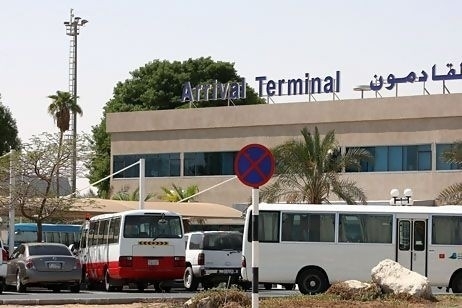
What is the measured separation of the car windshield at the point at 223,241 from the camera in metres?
36.9

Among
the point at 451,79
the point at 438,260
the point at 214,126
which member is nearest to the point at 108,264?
the point at 438,260

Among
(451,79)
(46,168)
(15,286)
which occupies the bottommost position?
(15,286)

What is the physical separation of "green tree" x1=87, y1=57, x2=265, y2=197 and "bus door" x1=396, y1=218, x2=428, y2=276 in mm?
56702

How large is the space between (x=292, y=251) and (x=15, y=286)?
28.7ft

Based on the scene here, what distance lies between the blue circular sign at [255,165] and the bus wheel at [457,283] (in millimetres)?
15045

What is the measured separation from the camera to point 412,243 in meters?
33.6

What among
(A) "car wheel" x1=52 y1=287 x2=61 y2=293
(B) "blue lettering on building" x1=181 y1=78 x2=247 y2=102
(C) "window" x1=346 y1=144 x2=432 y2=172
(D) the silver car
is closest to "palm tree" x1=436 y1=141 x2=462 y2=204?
(C) "window" x1=346 y1=144 x2=432 y2=172

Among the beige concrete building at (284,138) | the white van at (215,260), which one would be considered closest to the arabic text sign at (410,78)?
the beige concrete building at (284,138)

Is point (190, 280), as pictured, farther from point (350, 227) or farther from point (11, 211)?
point (11, 211)

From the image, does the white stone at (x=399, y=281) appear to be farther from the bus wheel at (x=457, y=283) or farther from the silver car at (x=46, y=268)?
Result: the silver car at (x=46, y=268)

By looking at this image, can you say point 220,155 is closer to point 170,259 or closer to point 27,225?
point 27,225

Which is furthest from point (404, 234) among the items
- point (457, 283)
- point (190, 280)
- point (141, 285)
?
point (141, 285)

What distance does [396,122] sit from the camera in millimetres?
63844

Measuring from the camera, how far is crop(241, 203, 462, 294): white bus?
33312 mm
